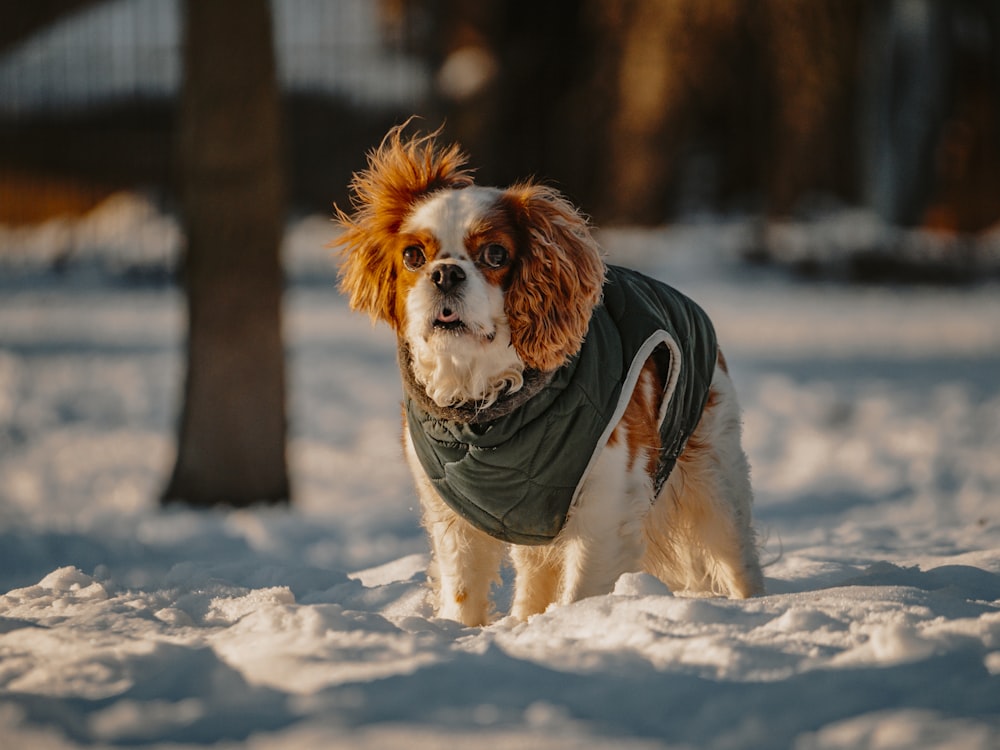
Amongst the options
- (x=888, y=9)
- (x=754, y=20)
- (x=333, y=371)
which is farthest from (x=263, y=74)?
(x=888, y=9)

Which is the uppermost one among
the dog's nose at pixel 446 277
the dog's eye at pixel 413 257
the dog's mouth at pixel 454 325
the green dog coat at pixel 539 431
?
the dog's eye at pixel 413 257

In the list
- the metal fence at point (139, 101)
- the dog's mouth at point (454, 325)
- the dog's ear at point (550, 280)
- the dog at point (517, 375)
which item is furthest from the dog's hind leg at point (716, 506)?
the metal fence at point (139, 101)

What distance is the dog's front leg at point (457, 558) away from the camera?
3.85m

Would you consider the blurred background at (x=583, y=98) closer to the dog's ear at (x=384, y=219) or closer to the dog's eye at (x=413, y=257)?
the dog's ear at (x=384, y=219)

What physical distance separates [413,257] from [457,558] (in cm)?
101

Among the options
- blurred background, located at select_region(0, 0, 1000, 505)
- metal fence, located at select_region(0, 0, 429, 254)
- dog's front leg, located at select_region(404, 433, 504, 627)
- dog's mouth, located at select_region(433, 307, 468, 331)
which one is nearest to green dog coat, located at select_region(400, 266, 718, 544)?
Answer: dog's front leg, located at select_region(404, 433, 504, 627)

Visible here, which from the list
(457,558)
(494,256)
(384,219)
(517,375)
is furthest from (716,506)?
(384,219)

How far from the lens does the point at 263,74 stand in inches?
262

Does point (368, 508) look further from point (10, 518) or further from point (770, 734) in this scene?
point (770, 734)

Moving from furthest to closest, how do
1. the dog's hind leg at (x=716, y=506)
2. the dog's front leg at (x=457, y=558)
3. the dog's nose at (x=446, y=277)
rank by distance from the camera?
the dog's hind leg at (x=716, y=506), the dog's front leg at (x=457, y=558), the dog's nose at (x=446, y=277)

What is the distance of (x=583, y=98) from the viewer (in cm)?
1859

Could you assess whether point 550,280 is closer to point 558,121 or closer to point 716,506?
point 716,506

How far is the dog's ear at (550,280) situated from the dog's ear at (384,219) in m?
0.28

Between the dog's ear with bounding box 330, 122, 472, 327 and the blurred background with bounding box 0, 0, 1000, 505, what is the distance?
7.63 m
